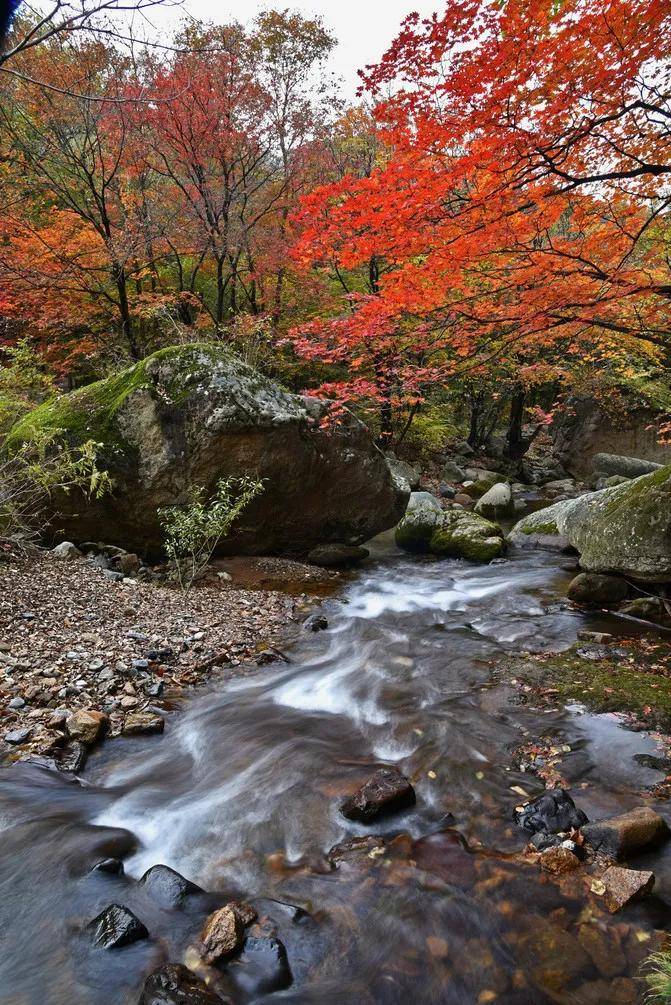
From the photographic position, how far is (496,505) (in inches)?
551

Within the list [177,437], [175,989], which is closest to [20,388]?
[177,437]

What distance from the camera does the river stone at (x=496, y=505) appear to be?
13.9m

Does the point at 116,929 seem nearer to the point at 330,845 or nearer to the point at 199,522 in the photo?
the point at 330,845

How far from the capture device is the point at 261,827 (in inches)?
138

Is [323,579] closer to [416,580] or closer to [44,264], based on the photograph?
[416,580]

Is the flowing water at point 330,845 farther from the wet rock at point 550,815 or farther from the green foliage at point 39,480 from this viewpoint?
the green foliage at point 39,480

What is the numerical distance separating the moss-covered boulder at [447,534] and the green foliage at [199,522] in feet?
13.6

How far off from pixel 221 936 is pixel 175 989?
13.3 inches

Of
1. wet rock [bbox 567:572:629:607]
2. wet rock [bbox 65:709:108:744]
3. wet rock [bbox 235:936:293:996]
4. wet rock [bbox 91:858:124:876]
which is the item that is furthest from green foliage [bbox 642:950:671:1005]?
wet rock [bbox 567:572:629:607]

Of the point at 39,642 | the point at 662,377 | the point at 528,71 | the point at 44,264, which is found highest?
the point at 44,264

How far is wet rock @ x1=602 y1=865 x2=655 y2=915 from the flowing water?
0.06 meters

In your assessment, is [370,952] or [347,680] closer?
[370,952]

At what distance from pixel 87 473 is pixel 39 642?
3142 millimetres

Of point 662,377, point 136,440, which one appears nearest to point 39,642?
point 136,440
